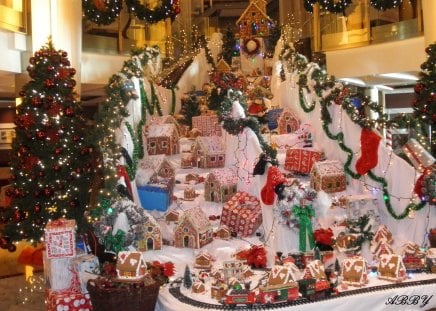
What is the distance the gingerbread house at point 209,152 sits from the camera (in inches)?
345

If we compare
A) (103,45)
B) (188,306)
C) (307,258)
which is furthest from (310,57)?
(188,306)

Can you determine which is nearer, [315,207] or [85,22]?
[315,207]

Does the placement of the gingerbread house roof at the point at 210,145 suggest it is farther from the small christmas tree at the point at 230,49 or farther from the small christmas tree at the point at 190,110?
the small christmas tree at the point at 230,49

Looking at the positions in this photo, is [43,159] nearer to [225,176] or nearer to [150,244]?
[150,244]

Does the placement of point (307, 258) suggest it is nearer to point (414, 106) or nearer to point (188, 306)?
point (188, 306)

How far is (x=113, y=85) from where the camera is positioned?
7875mm

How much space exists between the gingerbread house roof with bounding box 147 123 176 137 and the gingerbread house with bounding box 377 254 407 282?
13.9ft

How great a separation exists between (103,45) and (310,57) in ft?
16.5

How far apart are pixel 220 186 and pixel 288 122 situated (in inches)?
93.5

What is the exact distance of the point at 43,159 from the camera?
8.21 m

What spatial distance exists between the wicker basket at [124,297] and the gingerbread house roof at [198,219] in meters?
1.56

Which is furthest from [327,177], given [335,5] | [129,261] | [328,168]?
[335,5]

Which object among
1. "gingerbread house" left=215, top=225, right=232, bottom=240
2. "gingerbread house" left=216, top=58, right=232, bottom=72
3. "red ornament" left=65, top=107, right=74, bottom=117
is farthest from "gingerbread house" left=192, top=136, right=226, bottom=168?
"gingerbread house" left=216, top=58, right=232, bottom=72

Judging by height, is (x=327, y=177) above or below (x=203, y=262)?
above
